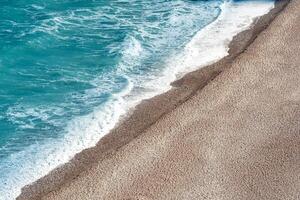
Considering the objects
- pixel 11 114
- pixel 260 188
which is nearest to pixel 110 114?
pixel 11 114

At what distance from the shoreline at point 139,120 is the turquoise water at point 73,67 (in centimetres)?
31

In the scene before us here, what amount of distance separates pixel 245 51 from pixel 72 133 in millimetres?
7265

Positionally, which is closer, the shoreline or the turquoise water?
the shoreline

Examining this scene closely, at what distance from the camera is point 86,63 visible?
866 inches

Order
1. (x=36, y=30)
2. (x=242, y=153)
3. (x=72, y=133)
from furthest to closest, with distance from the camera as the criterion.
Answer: (x=36, y=30) → (x=72, y=133) → (x=242, y=153)

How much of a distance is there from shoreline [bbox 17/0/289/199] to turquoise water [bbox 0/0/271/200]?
305 millimetres

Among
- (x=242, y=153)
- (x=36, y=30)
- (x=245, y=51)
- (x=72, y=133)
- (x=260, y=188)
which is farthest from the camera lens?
(x=36, y=30)

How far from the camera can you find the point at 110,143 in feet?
57.1

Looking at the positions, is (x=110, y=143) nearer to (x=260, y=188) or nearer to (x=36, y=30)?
(x=260, y=188)

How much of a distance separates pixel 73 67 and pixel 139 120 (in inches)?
176

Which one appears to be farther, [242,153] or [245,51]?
[245,51]

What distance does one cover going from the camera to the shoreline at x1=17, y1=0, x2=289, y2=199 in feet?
52.4

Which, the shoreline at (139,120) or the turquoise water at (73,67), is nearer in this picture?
the shoreline at (139,120)

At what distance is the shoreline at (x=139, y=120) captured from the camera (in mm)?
15977
